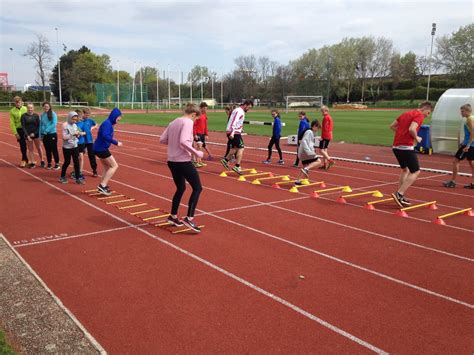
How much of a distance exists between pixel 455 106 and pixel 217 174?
10201 mm

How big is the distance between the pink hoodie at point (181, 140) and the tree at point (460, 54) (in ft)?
268

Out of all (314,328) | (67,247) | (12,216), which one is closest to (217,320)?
(314,328)

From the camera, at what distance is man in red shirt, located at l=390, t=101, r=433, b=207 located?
807 centimetres

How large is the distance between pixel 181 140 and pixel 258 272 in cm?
228

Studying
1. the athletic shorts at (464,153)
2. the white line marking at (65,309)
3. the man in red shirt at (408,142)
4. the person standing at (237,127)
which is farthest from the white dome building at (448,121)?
the white line marking at (65,309)

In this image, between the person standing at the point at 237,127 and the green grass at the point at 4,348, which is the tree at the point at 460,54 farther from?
the green grass at the point at 4,348

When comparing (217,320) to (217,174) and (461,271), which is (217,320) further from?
(217,174)

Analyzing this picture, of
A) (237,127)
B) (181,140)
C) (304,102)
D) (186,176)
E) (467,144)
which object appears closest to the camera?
(181,140)

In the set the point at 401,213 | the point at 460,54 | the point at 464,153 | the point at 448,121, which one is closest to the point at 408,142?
the point at 401,213

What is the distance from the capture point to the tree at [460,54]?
76.7 meters

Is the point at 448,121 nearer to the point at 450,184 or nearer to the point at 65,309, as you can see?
the point at 450,184

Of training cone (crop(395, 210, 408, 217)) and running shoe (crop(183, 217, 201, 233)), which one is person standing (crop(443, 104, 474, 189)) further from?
running shoe (crop(183, 217, 201, 233))

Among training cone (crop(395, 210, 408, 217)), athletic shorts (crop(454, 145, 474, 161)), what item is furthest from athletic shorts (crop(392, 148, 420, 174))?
athletic shorts (crop(454, 145, 474, 161))

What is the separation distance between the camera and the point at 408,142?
322 inches
